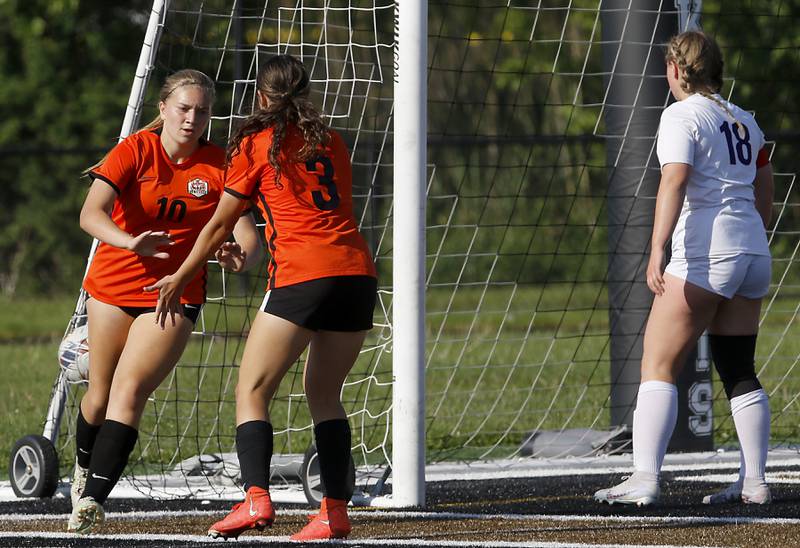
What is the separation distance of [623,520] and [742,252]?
117 cm

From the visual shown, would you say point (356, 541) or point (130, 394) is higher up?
point (130, 394)

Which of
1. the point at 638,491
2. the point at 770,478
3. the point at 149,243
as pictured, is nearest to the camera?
the point at 149,243

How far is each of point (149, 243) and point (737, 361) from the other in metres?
2.46

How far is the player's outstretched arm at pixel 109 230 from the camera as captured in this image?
16.8 ft

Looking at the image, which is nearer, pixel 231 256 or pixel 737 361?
pixel 231 256

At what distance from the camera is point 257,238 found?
5562mm

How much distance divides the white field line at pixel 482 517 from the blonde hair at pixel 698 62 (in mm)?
1565

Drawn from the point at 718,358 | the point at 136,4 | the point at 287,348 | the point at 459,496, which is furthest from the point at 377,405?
the point at 136,4

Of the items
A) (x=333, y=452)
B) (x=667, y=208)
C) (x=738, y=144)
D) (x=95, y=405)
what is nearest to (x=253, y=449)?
(x=333, y=452)

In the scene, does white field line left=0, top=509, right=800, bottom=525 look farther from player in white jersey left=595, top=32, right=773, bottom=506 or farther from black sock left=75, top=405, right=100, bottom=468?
black sock left=75, top=405, right=100, bottom=468

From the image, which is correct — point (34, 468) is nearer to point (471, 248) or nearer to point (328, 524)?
point (328, 524)

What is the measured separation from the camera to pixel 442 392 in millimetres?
9281

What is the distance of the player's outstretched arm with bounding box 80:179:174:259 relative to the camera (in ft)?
16.8

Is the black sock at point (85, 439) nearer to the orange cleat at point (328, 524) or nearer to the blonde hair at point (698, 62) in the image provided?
the orange cleat at point (328, 524)
